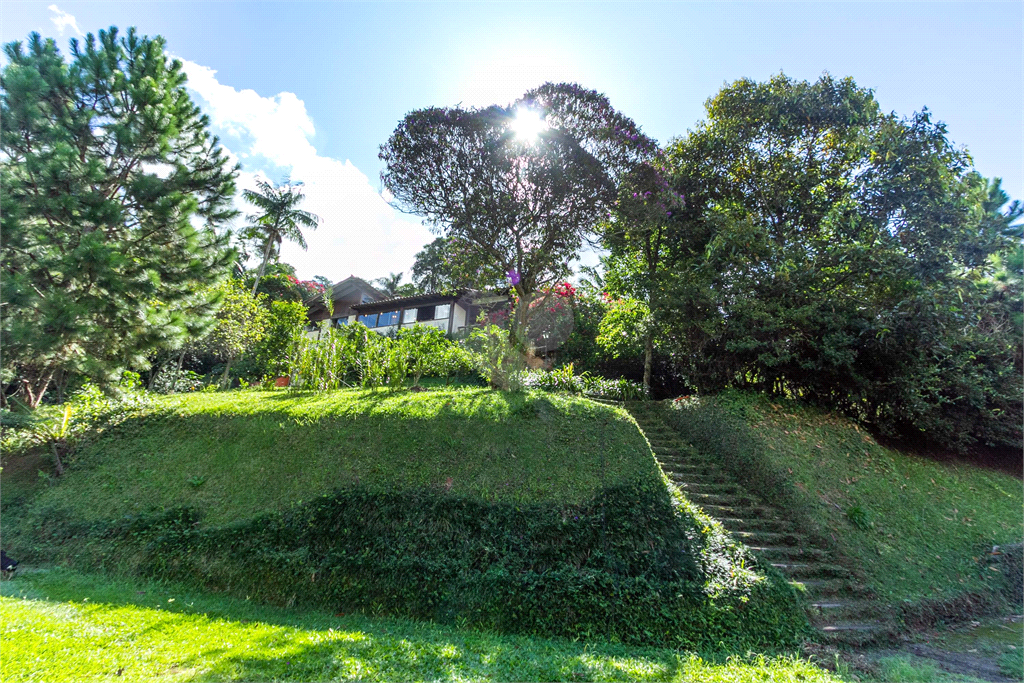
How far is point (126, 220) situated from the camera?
320 inches

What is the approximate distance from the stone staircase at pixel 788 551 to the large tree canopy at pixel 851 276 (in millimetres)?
2947

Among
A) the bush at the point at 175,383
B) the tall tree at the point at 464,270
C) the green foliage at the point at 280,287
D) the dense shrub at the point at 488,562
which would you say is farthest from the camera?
the green foliage at the point at 280,287

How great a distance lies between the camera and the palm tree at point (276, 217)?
88.7 ft

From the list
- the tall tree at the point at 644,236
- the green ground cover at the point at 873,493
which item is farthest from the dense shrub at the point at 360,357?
the green ground cover at the point at 873,493

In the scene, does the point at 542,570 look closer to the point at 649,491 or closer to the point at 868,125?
the point at 649,491

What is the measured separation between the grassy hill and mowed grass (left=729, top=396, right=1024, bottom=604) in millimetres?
2161

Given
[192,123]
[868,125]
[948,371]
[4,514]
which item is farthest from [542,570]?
[868,125]

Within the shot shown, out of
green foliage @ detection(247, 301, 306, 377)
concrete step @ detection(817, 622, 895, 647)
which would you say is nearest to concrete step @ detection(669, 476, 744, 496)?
concrete step @ detection(817, 622, 895, 647)

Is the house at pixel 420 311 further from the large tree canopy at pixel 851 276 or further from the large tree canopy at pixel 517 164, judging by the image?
the large tree canopy at pixel 851 276

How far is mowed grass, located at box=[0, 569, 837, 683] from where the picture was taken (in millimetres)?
3412

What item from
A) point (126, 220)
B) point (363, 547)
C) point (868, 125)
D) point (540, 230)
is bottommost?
point (363, 547)

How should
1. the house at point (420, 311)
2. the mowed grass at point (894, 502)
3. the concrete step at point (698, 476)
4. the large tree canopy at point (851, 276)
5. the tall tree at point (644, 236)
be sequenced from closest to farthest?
the mowed grass at point (894, 502) → the concrete step at point (698, 476) → the large tree canopy at point (851, 276) → the tall tree at point (644, 236) → the house at point (420, 311)

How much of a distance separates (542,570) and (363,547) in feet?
7.21

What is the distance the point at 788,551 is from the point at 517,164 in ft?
29.9
